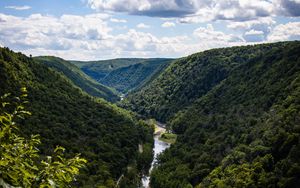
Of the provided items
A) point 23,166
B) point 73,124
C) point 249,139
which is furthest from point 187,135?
point 23,166

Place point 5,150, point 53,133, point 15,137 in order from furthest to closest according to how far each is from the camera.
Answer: point 53,133 < point 15,137 < point 5,150

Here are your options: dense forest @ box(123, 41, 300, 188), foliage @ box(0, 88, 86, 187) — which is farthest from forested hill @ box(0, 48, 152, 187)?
foliage @ box(0, 88, 86, 187)

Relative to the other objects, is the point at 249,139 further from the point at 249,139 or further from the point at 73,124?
the point at 73,124

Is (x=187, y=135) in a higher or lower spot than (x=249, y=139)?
lower

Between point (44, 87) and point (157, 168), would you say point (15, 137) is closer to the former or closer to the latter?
point (157, 168)

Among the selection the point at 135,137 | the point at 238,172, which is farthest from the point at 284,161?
the point at 135,137

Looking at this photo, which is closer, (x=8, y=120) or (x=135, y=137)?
(x=8, y=120)

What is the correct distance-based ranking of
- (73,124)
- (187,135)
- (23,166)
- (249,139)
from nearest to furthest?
(23,166) → (249,139) → (73,124) → (187,135)
